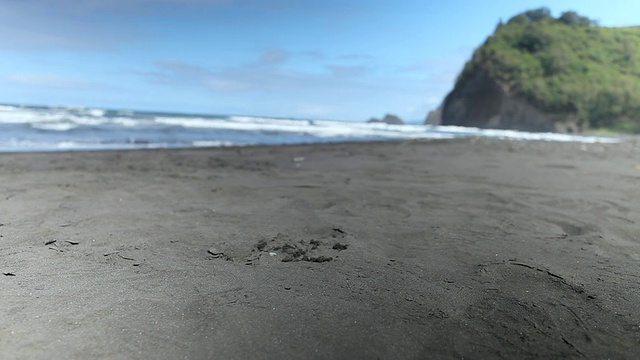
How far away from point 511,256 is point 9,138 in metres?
15.0

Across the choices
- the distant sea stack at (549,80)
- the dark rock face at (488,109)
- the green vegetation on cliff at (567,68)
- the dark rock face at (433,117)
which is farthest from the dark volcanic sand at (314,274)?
the dark rock face at (433,117)

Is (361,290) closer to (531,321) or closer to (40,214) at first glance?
(531,321)

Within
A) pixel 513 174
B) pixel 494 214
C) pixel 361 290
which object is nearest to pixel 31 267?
pixel 361 290

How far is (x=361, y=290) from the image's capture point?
2.09m

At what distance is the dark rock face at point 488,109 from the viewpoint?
5519 centimetres

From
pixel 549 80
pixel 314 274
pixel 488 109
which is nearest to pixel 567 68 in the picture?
pixel 549 80

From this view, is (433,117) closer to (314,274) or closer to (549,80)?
(549,80)

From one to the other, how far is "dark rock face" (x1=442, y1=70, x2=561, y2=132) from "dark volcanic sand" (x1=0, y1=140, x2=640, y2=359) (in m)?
58.2

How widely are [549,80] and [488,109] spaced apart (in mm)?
10344

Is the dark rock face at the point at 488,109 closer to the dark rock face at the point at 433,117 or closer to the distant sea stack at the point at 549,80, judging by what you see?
the distant sea stack at the point at 549,80

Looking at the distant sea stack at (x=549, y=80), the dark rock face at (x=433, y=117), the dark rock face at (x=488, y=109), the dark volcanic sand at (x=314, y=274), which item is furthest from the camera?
the dark rock face at (x=433, y=117)

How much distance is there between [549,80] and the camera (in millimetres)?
54438

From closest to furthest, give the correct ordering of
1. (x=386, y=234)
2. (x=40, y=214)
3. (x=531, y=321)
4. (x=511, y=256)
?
(x=531, y=321) < (x=511, y=256) < (x=386, y=234) < (x=40, y=214)

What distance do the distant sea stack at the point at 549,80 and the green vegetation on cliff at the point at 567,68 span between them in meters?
0.08
